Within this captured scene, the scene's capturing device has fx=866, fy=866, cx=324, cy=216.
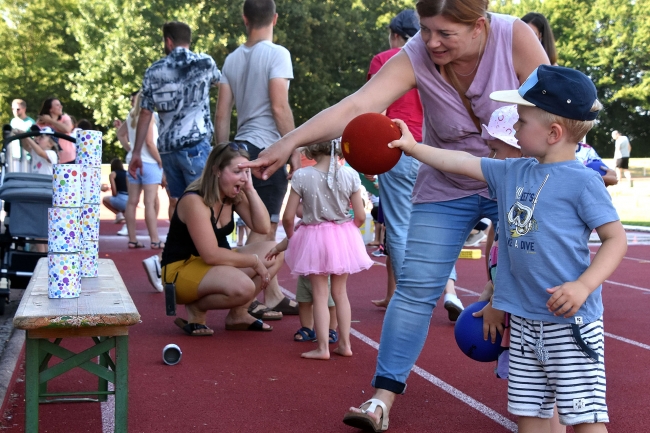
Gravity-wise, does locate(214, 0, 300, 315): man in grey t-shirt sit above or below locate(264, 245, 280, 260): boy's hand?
above

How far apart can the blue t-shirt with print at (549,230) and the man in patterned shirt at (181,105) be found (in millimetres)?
5127

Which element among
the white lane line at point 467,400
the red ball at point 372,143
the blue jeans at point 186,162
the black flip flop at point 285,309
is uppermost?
the red ball at point 372,143

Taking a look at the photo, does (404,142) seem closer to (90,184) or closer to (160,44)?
(90,184)

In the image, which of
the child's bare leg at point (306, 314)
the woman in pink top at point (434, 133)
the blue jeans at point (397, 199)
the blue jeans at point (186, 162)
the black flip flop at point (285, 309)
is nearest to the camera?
the woman in pink top at point (434, 133)

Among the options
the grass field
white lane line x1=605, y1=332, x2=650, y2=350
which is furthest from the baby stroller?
the grass field

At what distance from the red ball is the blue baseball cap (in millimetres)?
529

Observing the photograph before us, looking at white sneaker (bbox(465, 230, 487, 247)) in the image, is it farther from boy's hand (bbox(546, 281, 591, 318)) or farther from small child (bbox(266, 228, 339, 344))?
boy's hand (bbox(546, 281, 591, 318))

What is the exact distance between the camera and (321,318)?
5855 mm

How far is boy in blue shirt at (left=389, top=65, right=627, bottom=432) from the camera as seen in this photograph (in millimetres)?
3182

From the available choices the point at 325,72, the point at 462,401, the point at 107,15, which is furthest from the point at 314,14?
the point at 462,401

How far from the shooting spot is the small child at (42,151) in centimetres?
1219

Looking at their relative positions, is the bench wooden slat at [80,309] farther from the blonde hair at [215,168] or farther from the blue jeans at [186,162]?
the blue jeans at [186,162]

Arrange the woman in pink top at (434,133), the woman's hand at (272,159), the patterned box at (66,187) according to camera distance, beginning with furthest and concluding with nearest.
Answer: the patterned box at (66,187) < the woman in pink top at (434,133) < the woman's hand at (272,159)

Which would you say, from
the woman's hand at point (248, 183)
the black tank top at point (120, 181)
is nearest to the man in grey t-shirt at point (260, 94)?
the woman's hand at point (248, 183)
